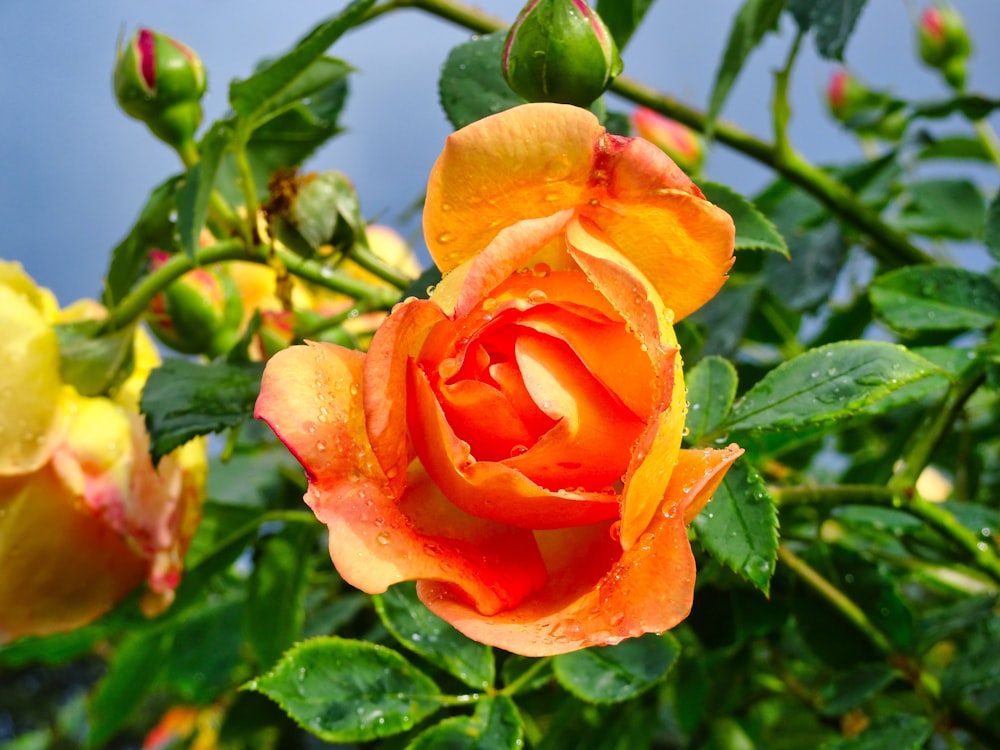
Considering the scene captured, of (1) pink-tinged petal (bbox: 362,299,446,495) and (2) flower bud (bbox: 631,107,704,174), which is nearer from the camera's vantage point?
(1) pink-tinged petal (bbox: 362,299,446,495)

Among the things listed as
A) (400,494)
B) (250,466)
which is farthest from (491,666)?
(250,466)

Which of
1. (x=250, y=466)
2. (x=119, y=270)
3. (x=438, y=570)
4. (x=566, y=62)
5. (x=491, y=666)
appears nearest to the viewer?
(x=438, y=570)

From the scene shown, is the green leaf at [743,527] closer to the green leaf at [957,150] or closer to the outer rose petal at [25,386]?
the outer rose petal at [25,386]

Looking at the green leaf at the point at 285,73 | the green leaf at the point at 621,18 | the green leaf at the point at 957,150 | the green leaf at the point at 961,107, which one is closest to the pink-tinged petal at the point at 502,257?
the green leaf at the point at 285,73

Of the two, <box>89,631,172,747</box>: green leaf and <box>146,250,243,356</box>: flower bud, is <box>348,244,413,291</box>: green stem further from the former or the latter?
<box>89,631,172,747</box>: green leaf

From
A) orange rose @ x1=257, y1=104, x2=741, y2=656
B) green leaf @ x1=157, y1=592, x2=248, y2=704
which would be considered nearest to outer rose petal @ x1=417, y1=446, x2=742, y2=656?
orange rose @ x1=257, y1=104, x2=741, y2=656

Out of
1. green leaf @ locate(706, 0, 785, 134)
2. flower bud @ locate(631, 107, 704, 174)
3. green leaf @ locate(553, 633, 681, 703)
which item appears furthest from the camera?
flower bud @ locate(631, 107, 704, 174)

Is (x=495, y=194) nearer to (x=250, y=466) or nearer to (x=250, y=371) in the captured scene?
(x=250, y=371)

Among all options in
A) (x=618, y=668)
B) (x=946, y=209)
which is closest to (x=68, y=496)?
(x=618, y=668)
